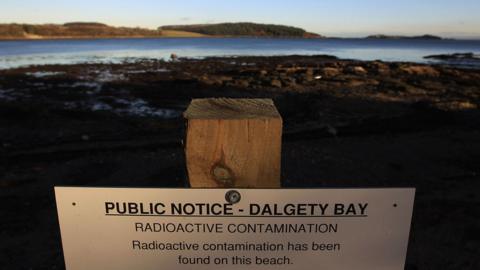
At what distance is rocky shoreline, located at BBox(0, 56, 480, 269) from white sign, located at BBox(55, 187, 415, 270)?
4.43 m

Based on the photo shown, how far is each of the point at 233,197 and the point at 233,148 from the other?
0.17 meters

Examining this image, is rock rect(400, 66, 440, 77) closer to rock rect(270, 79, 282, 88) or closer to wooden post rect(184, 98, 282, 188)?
rock rect(270, 79, 282, 88)

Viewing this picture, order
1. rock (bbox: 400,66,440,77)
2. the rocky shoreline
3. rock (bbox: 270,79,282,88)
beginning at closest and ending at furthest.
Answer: the rocky shoreline < rock (bbox: 270,79,282,88) < rock (bbox: 400,66,440,77)

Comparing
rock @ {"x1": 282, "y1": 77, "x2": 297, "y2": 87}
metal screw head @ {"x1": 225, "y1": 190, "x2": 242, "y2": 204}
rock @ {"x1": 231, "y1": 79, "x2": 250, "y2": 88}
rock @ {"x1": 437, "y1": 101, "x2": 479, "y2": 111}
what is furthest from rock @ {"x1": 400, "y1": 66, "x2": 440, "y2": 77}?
metal screw head @ {"x1": 225, "y1": 190, "x2": 242, "y2": 204}

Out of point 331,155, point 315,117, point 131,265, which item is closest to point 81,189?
point 131,265

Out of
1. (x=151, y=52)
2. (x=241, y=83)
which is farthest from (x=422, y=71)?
(x=151, y=52)

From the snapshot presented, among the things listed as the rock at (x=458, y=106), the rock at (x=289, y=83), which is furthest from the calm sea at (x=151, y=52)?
the rock at (x=458, y=106)

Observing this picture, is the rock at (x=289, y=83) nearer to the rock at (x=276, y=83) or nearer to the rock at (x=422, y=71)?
the rock at (x=276, y=83)

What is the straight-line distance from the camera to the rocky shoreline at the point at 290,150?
246 inches

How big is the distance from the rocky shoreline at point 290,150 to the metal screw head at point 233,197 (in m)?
4.71

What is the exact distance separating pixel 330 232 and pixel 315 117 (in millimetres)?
14520

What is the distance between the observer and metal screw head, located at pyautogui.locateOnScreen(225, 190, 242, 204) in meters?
1.34

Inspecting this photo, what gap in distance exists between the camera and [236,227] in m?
1.37

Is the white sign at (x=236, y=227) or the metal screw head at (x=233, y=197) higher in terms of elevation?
the metal screw head at (x=233, y=197)
